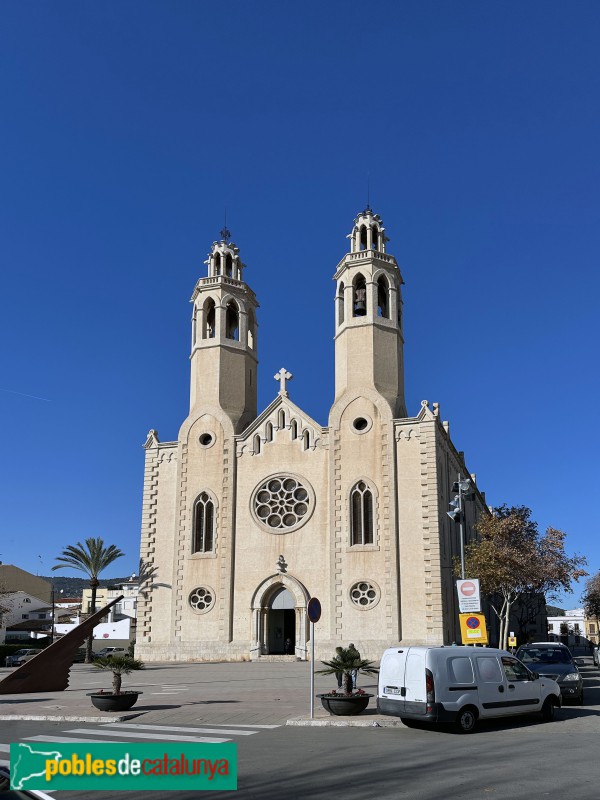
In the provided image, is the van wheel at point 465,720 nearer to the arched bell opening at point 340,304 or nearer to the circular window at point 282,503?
the circular window at point 282,503

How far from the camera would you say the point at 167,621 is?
131 feet

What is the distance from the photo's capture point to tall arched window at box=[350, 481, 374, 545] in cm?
3753

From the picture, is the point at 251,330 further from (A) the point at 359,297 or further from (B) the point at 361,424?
(B) the point at 361,424

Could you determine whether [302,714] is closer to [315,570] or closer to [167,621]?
[315,570]

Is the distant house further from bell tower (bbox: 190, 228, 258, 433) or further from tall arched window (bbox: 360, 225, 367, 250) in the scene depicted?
tall arched window (bbox: 360, 225, 367, 250)

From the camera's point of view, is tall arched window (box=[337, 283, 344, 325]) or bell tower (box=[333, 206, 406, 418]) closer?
bell tower (box=[333, 206, 406, 418])

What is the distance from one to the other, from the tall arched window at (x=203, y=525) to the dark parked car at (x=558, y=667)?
67.0ft

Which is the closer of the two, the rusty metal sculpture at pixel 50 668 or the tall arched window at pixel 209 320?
the rusty metal sculpture at pixel 50 668

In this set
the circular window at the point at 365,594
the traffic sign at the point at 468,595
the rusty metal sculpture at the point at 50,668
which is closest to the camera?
the traffic sign at the point at 468,595

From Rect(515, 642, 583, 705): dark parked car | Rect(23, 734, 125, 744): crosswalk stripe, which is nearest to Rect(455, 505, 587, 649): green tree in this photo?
Rect(515, 642, 583, 705): dark parked car

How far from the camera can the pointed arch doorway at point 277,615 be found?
37.8m

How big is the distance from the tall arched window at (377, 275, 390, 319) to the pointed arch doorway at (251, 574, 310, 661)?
15.1 m

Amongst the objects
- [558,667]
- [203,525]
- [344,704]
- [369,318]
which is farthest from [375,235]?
[344,704]

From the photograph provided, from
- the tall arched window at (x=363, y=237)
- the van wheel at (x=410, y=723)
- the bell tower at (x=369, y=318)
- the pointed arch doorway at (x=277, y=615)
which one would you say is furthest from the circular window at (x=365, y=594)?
the van wheel at (x=410, y=723)
